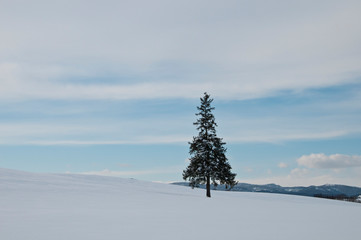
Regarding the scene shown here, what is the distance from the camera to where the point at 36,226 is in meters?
14.5

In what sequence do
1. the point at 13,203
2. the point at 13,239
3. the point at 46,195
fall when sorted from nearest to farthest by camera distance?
the point at 13,239 → the point at 13,203 → the point at 46,195

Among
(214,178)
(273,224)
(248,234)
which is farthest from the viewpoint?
(214,178)

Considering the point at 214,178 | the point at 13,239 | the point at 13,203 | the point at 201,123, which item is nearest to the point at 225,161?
the point at 214,178

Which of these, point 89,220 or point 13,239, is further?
point 89,220

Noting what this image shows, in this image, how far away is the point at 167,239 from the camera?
12.1 m

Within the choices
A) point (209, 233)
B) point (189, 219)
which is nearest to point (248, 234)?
point (209, 233)

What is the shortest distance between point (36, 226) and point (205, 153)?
27613mm

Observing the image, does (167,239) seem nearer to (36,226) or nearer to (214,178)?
(36,226)

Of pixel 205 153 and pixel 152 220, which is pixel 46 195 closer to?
pixel 152 220

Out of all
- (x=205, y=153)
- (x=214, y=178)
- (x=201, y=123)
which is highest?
(x=201, y=123)

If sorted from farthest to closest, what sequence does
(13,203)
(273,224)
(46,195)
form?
(46,195)
(13,203)
(273,224)

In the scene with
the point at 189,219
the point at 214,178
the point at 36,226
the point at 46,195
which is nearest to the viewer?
the point at 36,226

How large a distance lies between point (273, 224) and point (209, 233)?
4.35 m

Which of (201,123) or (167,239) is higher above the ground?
(201,123)
